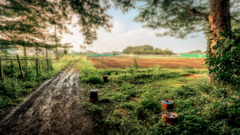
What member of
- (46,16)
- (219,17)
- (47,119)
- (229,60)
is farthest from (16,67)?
(219,17)

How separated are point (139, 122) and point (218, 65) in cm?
393

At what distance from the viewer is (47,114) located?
330 centimetres

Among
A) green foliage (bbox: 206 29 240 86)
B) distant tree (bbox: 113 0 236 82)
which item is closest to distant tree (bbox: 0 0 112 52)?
distant tree (bbox: 113 0 236 82)

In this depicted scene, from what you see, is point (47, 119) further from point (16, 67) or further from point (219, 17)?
point (219, 17)

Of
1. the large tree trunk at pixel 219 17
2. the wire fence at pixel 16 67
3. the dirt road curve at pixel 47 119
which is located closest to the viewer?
the dirt road curve at pixel 47 119

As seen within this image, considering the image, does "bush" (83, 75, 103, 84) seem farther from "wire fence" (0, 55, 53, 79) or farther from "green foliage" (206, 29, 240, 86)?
"green foliage" (206, 29, 240, 86)

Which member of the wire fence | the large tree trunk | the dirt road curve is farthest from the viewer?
the wire fence

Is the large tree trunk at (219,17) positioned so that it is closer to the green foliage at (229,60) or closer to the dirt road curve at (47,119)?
the green foliage at (229,60)

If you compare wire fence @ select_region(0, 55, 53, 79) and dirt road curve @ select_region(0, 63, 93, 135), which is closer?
dirt road curve @ select_region(0, 63, 93, 135)

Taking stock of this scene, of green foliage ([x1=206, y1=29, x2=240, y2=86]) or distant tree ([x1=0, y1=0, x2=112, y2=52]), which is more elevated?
distant tree ([x1=0, y1=0, x2=112, y2=52])

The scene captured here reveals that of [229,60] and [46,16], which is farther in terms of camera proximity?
[46,16]

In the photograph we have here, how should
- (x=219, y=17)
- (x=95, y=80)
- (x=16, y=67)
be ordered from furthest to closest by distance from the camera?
(x=95, y=80), (x=16, y=67), (x=219, y=17)

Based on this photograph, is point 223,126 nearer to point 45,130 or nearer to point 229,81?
point 229,81

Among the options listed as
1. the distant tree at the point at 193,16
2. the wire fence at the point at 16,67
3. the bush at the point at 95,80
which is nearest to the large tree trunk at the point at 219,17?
the distant tree at the point at 193,16
